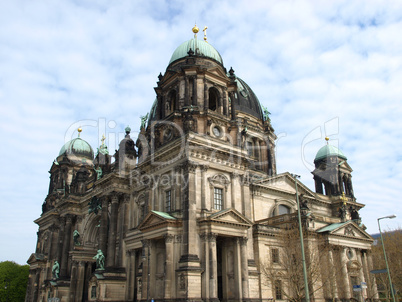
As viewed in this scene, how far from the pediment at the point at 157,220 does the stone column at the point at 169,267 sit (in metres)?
1.23

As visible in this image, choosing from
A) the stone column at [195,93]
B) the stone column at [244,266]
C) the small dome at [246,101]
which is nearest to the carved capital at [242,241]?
the stone column at [244,266]

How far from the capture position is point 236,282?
32.7 meters

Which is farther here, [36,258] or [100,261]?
[36,258]

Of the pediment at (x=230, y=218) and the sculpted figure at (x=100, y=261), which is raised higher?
the pediment at (x=230, y=218)

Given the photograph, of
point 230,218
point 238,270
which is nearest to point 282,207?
point 230,218

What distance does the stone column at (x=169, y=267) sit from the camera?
30750mm

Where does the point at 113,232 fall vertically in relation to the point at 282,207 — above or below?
below

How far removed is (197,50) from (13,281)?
6406 cm

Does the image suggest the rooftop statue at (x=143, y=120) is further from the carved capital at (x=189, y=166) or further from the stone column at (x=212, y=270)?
the stone column at (x=212, y=270)

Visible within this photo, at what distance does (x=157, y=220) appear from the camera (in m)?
33.5

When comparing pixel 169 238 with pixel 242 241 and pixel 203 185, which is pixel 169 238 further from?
pixel 242 241

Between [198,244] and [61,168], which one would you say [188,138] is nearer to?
[198,244]

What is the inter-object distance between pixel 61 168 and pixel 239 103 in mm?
32762

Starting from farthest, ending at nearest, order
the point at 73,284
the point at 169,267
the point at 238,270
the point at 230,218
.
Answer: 1. the point at 73,284
2. the point at 230,218
3. the point at 238,270
4. the point at 169,267
